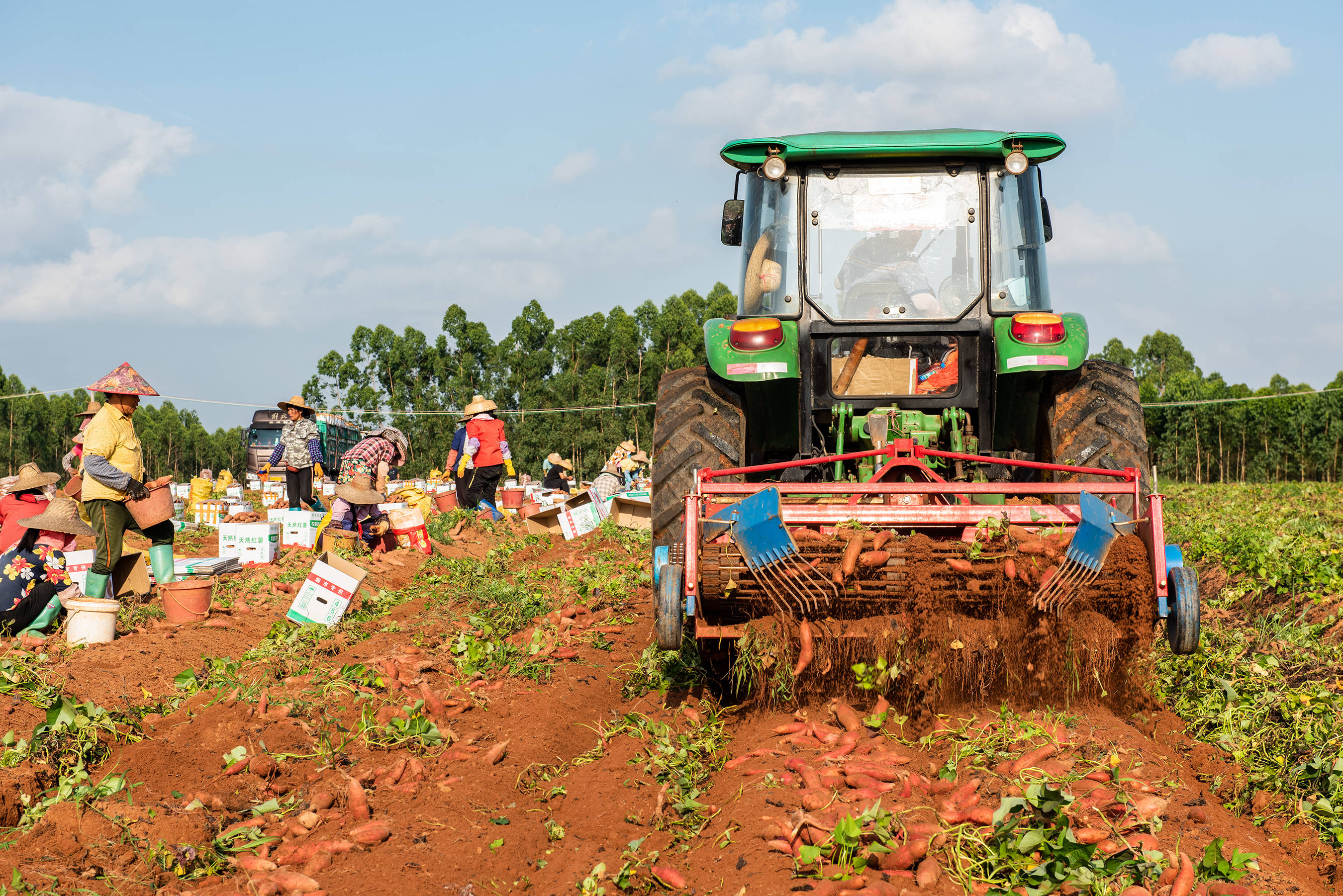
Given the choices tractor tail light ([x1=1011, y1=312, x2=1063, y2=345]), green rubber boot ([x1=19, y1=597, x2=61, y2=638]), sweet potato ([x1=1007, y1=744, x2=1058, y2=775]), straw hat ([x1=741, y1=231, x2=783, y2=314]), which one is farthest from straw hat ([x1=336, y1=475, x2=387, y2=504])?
sweet potato ([x1=1007, y1=744, x2=1058, y2=775])

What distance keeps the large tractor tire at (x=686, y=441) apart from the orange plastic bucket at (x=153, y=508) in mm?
4052

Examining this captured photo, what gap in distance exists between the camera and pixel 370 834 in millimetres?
3736

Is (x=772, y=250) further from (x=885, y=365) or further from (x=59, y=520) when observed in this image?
(x=59, y=520)

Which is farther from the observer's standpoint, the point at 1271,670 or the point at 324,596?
the point at 324,596

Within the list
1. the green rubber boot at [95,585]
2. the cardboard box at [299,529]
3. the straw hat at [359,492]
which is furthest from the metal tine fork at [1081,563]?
the cardboard box at [299,529]

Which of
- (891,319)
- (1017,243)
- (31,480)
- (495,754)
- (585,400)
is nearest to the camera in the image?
(495,754)

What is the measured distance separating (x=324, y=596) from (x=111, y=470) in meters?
1.79

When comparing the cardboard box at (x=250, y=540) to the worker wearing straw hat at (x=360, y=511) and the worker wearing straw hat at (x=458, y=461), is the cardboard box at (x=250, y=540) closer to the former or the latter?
the worker wearing straw hat at (x=360, y=511)

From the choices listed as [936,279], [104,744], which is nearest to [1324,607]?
[936,279]

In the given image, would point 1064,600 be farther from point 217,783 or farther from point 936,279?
point 217,783

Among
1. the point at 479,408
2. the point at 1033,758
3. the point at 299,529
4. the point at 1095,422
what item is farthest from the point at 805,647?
the point at 479,408

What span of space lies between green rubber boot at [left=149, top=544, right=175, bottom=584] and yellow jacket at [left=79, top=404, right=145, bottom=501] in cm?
60

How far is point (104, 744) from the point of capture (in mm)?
4465

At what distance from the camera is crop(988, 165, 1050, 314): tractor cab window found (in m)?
5.73
